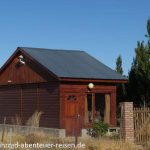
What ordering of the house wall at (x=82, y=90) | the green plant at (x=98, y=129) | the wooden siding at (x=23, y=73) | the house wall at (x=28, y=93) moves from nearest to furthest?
the green plant at (x=98, y=129) → the house wall at (x=82, y=90) → the house wall at (x=28, y=93) → the wooden siding at (x=23, y=73)

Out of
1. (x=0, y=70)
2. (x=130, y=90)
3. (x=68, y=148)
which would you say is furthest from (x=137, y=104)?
(x=68, y=148)

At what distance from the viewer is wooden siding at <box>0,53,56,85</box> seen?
27859 mm

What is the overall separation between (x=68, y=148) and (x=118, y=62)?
64.2ft

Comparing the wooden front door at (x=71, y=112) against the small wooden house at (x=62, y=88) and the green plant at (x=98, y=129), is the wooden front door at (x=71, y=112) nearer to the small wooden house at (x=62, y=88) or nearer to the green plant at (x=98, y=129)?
the small wooden house at (x=62, y=88)

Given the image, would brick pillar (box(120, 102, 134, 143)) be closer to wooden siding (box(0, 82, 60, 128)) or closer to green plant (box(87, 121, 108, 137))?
green plant (box(87, 121, 108, 137))

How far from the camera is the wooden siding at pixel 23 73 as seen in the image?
1097 inches

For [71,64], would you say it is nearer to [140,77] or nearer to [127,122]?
[140,77]

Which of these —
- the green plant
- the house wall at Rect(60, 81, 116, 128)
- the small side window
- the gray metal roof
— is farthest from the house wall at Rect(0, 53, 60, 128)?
the green plant

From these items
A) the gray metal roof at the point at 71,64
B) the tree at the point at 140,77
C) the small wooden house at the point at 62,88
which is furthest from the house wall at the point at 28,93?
the tree at the point at 140,77

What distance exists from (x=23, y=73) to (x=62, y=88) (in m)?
4.90

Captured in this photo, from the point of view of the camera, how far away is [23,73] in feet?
99.3

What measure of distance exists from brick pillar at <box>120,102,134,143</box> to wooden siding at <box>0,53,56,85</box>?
288 inches

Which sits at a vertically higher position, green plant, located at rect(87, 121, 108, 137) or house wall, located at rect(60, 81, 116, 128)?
house wall, located at rect(60, 81, 116, 128)

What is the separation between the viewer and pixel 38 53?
29453mm
